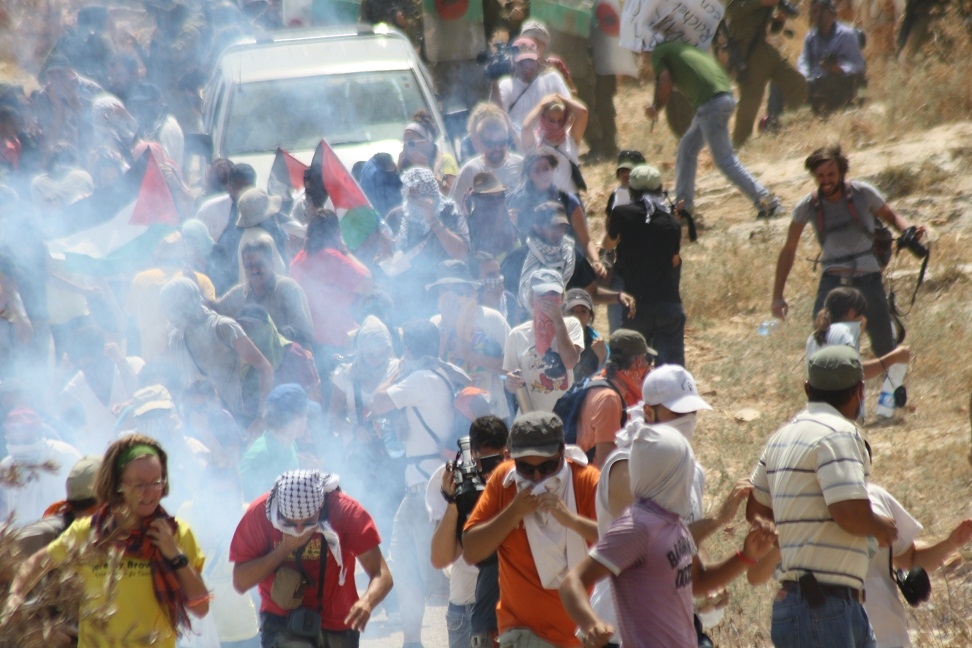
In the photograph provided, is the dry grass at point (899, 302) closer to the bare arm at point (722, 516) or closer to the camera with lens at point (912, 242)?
the bare arm at point (722, 516)

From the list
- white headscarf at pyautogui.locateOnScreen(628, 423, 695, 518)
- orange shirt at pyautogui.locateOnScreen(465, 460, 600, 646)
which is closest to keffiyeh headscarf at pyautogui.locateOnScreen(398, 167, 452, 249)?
orange shirt at pyautogui.locateOnScreen(465, 460, 600, 646)

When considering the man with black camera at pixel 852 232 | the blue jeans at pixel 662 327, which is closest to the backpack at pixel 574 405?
the blue jeans at pixel 662 327

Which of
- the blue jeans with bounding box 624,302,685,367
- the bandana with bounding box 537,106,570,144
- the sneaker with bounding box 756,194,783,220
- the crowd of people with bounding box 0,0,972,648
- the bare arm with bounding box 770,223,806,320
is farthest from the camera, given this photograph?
the sneaker with bounding box 756,194,783,220

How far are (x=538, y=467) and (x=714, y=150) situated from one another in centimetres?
704

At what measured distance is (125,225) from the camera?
9.07 m

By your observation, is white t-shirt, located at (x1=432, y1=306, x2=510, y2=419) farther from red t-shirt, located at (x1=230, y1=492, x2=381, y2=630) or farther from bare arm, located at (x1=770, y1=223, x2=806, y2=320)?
red t-shirt, located at (x1=230, y1=492, x2=381, y2=630)

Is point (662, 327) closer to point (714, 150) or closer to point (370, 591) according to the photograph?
point (714, 150)

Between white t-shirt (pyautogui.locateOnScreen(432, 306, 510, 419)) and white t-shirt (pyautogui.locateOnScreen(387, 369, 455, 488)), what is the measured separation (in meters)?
0.67

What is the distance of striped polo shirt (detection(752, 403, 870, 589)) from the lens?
420 centimetres

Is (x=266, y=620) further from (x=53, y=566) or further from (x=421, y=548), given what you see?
(x=421, y=548)

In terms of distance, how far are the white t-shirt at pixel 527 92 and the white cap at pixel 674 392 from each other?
20.0 ft

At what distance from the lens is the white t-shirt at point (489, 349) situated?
751 cm

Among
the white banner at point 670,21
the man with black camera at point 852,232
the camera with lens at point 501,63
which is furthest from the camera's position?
the white banner at point 670,21

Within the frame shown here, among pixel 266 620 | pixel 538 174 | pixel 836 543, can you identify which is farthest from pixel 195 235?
pixel 836 543
